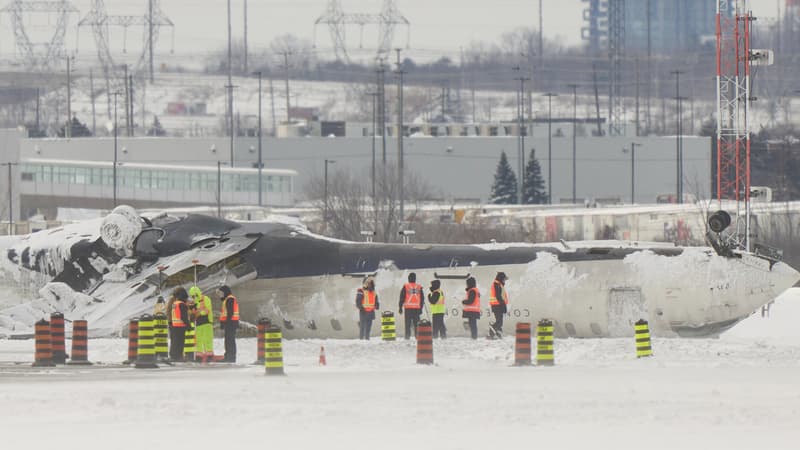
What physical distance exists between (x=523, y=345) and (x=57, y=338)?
1032cm

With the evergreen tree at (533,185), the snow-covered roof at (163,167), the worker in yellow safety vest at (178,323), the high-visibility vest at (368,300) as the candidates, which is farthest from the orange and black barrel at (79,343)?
the evergreen tree at (533,185)

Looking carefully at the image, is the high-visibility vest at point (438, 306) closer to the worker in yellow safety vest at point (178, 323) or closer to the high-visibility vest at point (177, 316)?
the worker in yellow safety vest at point (178, 323)

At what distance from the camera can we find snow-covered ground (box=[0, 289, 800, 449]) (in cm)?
2273

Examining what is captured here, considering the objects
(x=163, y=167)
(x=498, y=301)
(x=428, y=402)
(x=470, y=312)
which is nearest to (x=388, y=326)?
(x=470, y=312)

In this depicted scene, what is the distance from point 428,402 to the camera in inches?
1029

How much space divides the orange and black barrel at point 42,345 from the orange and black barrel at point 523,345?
386 inches

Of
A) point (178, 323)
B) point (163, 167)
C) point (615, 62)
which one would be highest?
point (615, 62)

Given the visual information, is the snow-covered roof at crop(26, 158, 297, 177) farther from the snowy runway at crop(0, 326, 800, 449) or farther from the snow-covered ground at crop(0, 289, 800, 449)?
the snowy runway at crop(0, 326, 800, 449)

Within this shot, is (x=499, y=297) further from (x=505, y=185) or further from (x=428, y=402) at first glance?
(x=505, y=185)

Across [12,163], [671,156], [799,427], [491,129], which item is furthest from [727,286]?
[491,129]

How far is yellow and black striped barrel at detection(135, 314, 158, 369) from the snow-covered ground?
0.78 metres

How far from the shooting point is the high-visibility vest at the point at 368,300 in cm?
3884

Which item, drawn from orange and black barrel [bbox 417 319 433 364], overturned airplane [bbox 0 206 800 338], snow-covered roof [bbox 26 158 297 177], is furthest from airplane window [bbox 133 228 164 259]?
snow-covered roof [bbox 26 158 297 177]

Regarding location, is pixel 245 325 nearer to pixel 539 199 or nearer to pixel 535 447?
pixel 535 447
